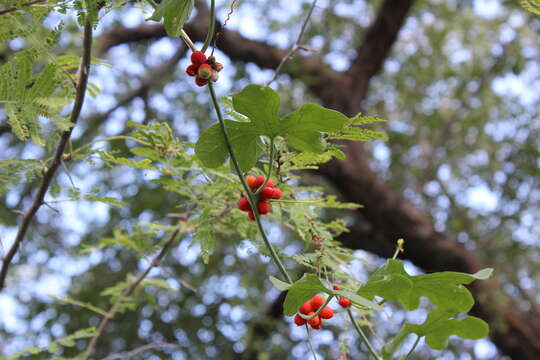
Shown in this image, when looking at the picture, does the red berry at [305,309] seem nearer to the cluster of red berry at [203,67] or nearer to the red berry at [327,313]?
the red berry at [327,313]

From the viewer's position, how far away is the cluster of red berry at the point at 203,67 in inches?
20.1

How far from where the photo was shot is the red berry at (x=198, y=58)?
519 mm

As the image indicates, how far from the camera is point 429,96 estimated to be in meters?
4.23

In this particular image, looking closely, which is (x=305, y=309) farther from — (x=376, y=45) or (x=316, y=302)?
(x=376, y=45)

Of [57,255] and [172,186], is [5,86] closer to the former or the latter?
[172,186]

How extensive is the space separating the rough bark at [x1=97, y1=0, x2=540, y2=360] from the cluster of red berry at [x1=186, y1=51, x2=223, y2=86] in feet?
7.64

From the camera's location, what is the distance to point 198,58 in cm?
52

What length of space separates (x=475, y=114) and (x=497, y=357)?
6.23ft

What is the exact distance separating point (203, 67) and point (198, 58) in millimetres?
15

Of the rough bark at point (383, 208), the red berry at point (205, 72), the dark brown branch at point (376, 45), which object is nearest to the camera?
the red berry at point (205, 72)

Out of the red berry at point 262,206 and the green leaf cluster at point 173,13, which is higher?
the green leaf cluster at point 173,13

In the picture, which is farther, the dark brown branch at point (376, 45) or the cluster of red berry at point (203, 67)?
the dark brown branch at point (376, 45)

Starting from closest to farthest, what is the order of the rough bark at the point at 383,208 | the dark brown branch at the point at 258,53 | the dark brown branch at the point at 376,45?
the rough bark at the point at 383,208 → the dark brown branch at the point at 258,53 → the dark brown branch at the point at 376,45

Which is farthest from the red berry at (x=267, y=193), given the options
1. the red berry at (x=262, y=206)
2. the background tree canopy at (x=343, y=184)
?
the background tree canopy at (x=343, y=184)
